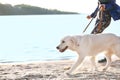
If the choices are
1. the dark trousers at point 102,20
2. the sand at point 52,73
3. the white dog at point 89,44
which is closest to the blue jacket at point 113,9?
the dark trousers at point 102,20

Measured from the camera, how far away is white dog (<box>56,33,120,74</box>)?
28.5 ft

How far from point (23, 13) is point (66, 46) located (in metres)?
42.4

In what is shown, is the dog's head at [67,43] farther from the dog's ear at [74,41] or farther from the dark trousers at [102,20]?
the dark trousers at [102,20]

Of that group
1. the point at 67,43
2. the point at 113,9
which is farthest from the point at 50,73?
the point at 113,9

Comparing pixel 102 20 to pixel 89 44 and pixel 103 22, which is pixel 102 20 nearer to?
pixel 103 22

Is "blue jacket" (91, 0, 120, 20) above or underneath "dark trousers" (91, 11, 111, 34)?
above

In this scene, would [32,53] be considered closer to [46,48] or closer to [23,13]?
[46,48]

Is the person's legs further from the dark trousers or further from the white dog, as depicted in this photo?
the white dog

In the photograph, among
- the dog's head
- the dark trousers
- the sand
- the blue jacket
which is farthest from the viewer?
the dark trousers

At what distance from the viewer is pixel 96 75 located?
838 cm

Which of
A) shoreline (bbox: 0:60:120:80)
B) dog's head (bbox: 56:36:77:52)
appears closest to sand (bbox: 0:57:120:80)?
shoreline (bbox: 0:60:120:80)

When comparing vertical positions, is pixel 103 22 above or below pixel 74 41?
above

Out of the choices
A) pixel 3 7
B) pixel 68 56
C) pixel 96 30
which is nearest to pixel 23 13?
pixel 3 7

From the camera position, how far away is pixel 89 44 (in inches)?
349
